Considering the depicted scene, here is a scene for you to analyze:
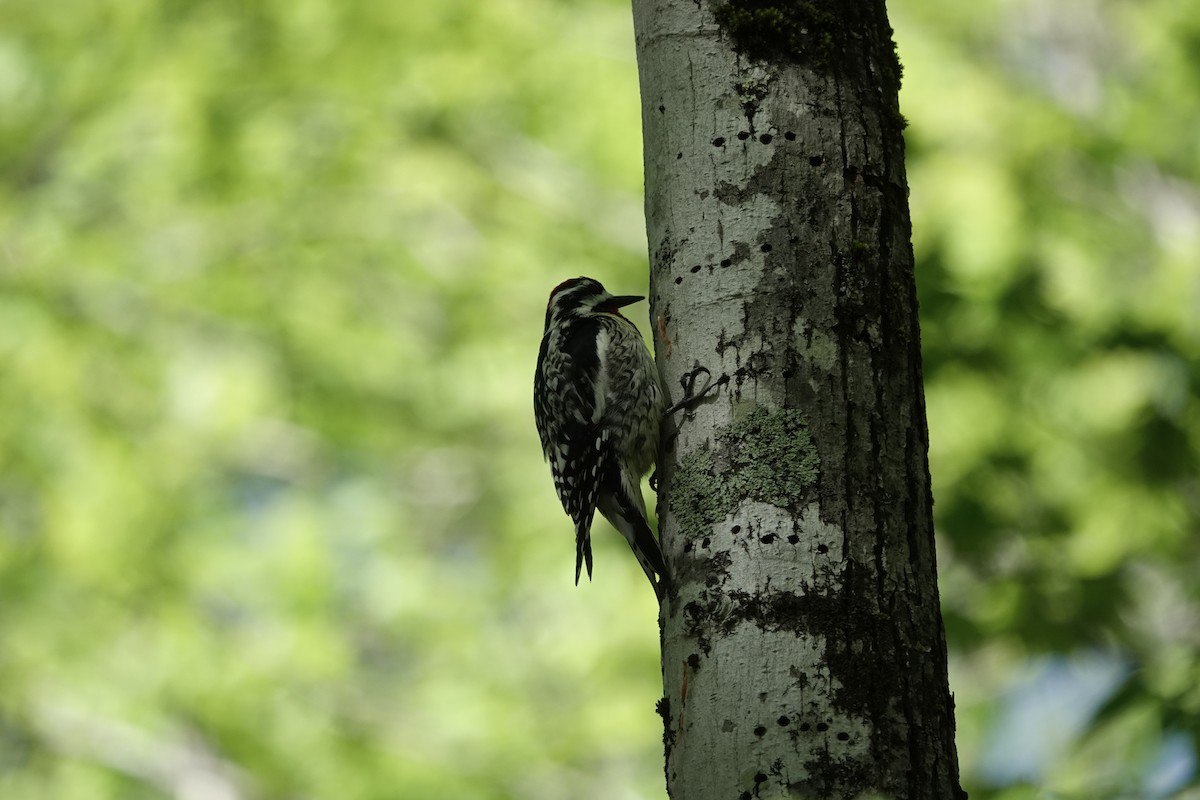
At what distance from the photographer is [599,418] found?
310cm

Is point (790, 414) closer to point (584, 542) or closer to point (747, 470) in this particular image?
point (747, 470)

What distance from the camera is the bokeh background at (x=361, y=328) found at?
5316mm

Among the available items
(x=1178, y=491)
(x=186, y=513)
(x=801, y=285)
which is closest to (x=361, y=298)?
(x=186, y=513)

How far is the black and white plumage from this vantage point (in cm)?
286

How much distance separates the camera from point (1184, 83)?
461cm

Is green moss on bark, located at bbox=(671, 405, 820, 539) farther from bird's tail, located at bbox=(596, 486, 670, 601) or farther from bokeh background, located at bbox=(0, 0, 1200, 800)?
bokeh background, located at bbox=(0, 0, 1200, 800)

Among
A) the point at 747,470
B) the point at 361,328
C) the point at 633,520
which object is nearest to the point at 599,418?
the point at 633,520

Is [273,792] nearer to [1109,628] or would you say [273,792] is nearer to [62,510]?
[62,510]

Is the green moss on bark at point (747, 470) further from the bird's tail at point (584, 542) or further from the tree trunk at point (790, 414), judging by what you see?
the bird's tail at point (584, 542)

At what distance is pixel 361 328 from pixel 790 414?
17.8 ft

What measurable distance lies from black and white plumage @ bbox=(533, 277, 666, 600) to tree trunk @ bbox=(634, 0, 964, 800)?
64 centimetres

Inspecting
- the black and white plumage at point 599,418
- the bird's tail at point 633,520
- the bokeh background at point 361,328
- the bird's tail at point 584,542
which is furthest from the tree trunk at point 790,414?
the bokeh background at point 361,328

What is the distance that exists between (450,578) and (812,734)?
20.4ft

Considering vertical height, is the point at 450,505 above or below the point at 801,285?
above
